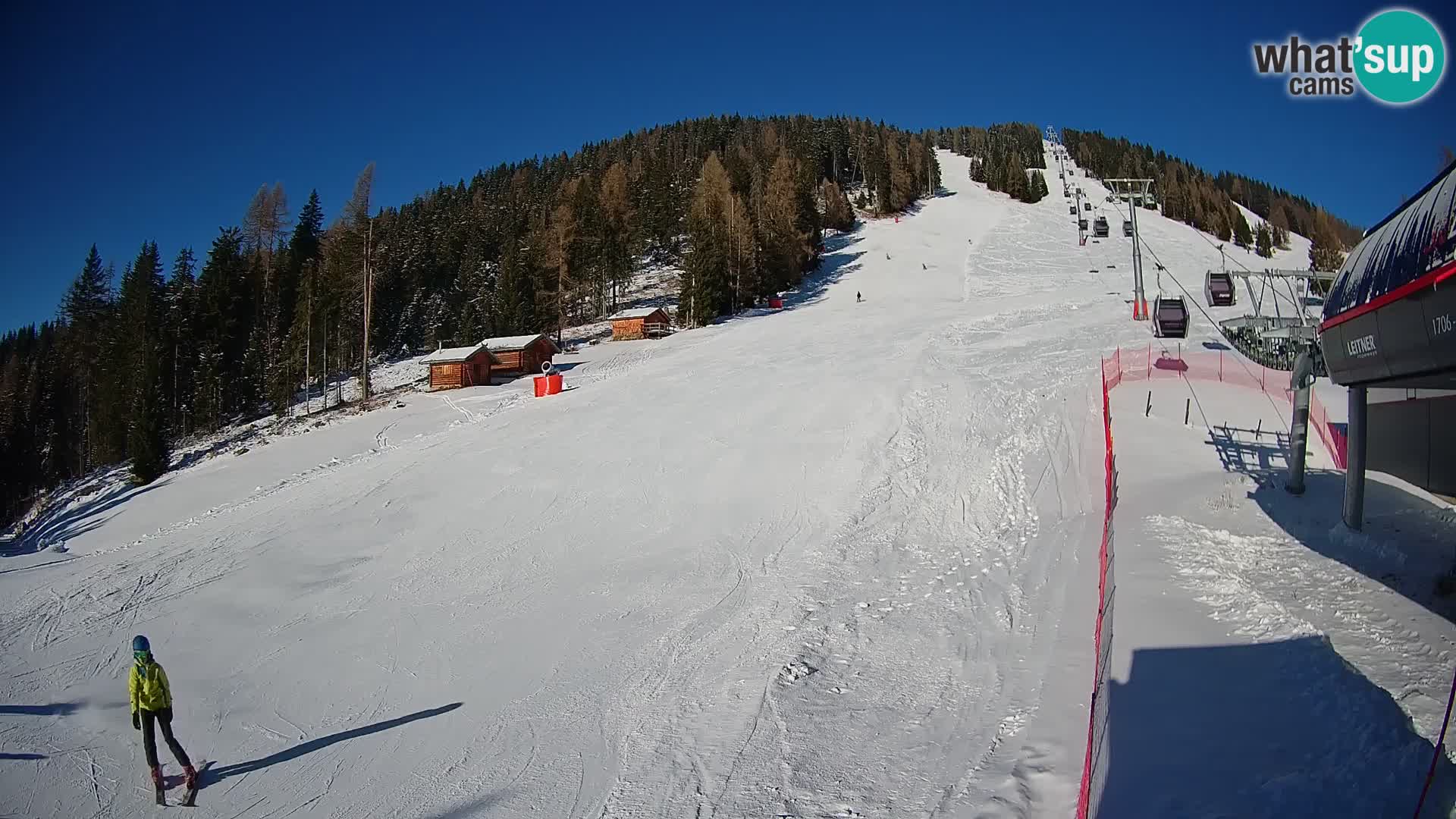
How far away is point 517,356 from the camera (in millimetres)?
41562

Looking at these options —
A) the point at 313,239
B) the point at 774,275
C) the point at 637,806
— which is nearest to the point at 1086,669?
the point at 637,806

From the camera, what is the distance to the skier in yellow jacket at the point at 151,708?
6672 millimetres

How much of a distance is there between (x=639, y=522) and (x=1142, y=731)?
9.68 metres

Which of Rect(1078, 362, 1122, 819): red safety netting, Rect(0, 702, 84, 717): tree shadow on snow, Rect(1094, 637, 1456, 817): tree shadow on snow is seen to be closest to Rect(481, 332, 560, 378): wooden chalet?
Rect(1078, 362, 1122, 819): red safety netting

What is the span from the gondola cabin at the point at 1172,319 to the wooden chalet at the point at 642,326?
28.0 meters

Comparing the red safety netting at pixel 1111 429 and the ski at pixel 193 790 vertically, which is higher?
the red safety netting at pixel 1111 429

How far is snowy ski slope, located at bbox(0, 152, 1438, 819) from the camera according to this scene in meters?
6.79

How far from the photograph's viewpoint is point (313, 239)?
2840 inches

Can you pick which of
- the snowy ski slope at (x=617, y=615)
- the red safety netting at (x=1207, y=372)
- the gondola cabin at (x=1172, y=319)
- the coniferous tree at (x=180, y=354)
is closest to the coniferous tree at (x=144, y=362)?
the coniferous tree at (x=180, y=354)

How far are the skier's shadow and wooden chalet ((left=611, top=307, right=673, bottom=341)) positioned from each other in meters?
40.2

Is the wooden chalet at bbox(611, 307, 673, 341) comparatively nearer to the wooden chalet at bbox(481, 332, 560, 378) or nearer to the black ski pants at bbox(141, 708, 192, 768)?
the wooden chalet at bbox(481, 332, 560, 378)

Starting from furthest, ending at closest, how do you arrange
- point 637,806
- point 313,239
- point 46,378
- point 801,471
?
point 313,239
point 46,378
point 801,471
point 637,806

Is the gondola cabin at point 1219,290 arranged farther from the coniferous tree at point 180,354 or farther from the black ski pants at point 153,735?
the coniferous tree at point 180,354

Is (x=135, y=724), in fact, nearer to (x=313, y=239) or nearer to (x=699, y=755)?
(x=699, y=755)
